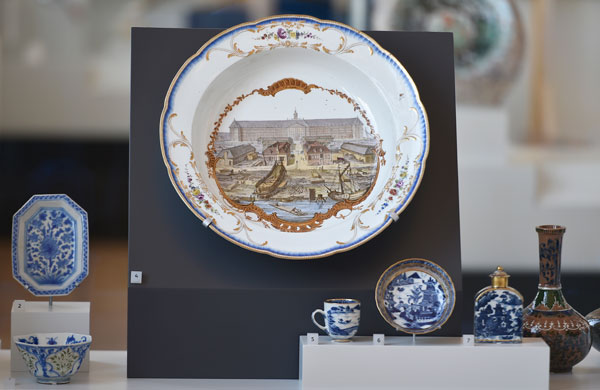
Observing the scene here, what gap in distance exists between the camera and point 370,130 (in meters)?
1.98

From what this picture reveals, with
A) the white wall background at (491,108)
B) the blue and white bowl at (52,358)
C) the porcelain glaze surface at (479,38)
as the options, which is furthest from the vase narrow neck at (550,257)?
→ the white wall background at (491,108)

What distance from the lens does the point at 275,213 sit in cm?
192

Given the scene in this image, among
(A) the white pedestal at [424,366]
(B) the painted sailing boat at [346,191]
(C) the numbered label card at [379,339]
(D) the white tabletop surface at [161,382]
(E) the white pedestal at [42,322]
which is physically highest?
(B) the painted sailing boat at [346,191]

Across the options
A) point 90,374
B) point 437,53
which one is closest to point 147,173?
point 90,374

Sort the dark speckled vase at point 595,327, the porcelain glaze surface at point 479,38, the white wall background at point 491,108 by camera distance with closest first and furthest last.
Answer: the dark speckled vase at point 595,327 < the porcelain glaze surface at point 479,38 < the white wall background at point 491,108

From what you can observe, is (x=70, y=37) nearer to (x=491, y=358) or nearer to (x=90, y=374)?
(x=90, y=374)

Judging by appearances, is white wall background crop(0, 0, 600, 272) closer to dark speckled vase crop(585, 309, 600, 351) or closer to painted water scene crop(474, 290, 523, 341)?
dark speckled vase crop(585, 309, 600, 351)

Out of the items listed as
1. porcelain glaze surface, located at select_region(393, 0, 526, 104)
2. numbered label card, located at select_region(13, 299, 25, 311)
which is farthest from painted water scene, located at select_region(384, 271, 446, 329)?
porcelain glaze surface, located at select_region(393, 0, 526, 104)

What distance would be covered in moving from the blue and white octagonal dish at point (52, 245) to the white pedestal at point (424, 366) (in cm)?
58

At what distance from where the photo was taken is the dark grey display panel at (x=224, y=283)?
1889 mm

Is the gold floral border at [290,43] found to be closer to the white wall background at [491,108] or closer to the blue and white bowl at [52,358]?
the blue and white bowl at [52,358]

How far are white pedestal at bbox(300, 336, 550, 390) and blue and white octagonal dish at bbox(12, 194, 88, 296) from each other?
0.58 m

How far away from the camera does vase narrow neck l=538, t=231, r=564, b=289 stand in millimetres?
1859

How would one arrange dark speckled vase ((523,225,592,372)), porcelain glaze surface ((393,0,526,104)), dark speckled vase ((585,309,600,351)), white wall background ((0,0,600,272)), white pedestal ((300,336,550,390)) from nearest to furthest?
white pedestal ((300,336,550,390)), dark speckled vase ((523,225,592,372)), dark speckled vase ((585,309,600,351)), porcelain glaze surface ((393,0,526,104)), white wall background ((0,0,600,272))
